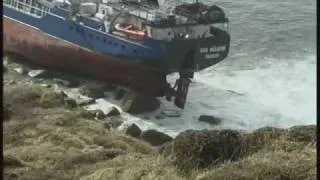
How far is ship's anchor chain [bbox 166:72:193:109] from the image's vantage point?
21.5m

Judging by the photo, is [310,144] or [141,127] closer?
[310,144]

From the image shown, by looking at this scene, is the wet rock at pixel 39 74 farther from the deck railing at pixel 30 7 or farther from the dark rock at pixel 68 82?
the deck railing at pixel 30 7

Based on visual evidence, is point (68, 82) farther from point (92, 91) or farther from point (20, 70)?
point (20, 70)

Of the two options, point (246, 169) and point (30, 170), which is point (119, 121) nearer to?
point (30, 170)

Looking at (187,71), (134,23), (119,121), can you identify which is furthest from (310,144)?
(134,23)

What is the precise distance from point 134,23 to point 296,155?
1691 centimetres

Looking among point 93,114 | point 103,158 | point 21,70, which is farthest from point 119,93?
point 103,158

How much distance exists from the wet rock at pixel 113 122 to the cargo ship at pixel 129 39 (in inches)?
126

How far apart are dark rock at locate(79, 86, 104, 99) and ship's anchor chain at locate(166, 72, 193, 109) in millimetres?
2490

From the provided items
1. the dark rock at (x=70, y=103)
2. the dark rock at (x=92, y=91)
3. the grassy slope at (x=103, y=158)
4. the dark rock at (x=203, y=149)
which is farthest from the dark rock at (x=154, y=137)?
the dark rock at (x=203, y=149)

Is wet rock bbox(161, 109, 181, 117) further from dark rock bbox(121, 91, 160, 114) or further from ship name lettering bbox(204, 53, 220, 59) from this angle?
ship name lettering bbox(204, 53, 220, 59)

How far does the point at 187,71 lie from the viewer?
22.0m

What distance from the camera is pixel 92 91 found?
854 inches

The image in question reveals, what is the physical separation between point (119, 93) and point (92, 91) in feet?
3.29
